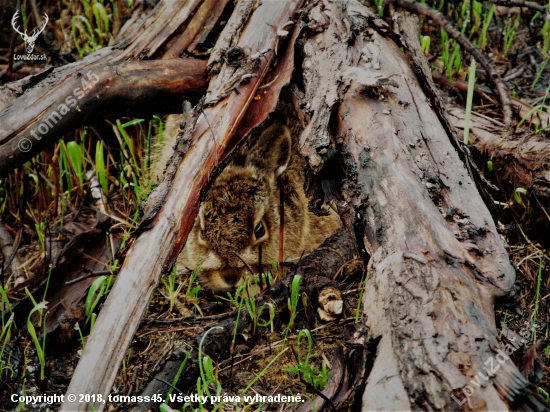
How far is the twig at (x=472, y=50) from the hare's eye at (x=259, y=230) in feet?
6.04

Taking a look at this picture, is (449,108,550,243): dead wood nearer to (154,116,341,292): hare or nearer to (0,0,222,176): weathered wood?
(154,116,341,292): hare

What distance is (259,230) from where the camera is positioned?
12.5 ft

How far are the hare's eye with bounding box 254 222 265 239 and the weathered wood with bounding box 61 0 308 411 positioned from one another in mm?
856

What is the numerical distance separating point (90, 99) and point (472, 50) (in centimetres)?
289

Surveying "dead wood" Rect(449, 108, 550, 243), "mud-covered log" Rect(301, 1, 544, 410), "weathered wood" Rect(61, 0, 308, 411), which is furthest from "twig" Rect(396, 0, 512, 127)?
"weathered wood" Rect(61, 0, 308, 411)

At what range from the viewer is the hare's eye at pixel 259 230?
12.4 feet

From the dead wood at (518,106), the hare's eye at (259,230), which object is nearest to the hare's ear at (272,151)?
the hare's eye at (259,230)

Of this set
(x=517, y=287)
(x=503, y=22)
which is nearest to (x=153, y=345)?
(x=517, y=287)

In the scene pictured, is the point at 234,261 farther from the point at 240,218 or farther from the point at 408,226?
the point at 408,226

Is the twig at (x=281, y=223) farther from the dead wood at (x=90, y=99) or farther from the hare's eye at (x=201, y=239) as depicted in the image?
the dead wood at (x=90, y=99)

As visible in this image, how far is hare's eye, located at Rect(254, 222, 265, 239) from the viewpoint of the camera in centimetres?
378

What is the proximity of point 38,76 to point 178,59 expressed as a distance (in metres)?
0.84

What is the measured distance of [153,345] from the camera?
3.36 meters

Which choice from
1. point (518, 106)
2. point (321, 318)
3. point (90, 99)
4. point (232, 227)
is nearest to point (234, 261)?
point (232, 227)
